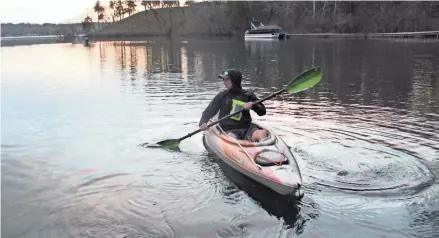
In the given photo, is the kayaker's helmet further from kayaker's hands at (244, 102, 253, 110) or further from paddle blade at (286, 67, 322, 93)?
paddle blade at (286, 67, 322, 93)

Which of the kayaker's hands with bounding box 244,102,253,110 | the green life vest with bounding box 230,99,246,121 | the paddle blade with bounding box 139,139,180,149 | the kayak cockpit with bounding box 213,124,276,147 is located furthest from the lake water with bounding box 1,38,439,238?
the kayaker's hands with bounding box 244,102,253,110

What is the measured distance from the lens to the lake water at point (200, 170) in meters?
6.31

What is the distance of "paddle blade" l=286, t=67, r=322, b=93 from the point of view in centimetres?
923

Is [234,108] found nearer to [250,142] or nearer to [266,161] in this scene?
[250,142]

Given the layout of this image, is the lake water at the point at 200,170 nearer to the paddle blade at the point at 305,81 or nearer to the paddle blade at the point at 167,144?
the paddle blade at the point at 167,144

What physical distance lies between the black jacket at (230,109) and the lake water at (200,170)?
87 cm

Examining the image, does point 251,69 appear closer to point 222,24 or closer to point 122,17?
point 222,24

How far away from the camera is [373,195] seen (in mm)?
7023

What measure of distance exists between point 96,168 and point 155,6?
419ft

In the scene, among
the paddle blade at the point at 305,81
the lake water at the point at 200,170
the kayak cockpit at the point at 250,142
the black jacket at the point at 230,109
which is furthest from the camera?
the paddle blade at the point at 305,81

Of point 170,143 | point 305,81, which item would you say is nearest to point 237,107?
point 305,81

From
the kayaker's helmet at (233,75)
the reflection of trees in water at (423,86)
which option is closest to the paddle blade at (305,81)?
the kayaker's helmet at (233,75)

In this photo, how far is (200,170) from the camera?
859cm

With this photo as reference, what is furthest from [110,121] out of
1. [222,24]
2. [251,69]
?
[222,24]
